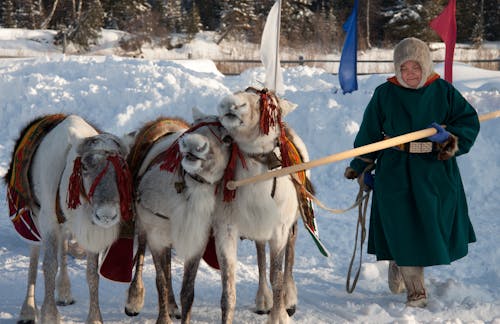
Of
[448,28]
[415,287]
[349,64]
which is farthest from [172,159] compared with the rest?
[349,64]

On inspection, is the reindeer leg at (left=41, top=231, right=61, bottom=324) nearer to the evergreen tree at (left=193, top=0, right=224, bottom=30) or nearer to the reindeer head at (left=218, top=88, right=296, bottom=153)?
the reindeer head at (left=218, top=88, right=296, bottom=153)

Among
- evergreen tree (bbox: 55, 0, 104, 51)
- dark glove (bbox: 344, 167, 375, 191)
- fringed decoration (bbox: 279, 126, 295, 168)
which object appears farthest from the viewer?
evergreen tree (bbox: 55, 0, 104, 51)

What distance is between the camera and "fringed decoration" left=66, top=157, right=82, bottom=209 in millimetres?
3902

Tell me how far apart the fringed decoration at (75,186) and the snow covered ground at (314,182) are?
1215 millimetres

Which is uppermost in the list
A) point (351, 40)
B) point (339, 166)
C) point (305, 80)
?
point (351, 40)

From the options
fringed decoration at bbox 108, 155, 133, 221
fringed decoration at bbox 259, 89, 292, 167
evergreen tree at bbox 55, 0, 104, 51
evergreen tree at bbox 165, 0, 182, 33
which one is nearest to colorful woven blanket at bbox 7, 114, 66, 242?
fringed decoration at bbox 108, 155, 133, 221

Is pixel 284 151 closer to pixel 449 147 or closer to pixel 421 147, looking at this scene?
pixel 421 147

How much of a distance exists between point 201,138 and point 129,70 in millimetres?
10391

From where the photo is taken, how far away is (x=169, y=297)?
15.8ft

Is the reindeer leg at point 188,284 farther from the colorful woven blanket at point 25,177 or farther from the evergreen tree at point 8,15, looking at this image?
the evergreen tree at point 8,15

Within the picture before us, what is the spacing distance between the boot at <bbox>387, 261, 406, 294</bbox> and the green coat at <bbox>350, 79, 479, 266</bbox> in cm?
44

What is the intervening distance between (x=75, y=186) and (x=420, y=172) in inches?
100

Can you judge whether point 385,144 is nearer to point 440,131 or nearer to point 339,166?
point 440,131

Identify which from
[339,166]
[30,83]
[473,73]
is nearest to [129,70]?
[30,83]
